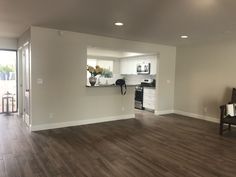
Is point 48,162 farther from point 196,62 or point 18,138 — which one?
point 196,62

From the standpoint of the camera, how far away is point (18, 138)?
405 cm

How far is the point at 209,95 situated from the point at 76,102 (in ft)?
12.9

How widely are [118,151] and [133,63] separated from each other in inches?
217

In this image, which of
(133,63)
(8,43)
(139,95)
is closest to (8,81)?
(8,43)

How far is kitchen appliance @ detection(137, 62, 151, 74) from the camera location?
7496mm

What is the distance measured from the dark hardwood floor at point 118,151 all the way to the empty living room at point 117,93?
0.06 feet

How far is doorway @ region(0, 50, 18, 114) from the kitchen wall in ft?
18.4

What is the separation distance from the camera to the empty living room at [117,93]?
295 cm

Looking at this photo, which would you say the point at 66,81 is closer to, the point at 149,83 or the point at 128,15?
the point at 128,15

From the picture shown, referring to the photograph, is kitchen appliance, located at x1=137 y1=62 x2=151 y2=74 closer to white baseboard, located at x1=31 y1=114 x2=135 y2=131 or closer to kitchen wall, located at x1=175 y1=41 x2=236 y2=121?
kitchen wall, located at x1=175 y1=41 x2=236 y2=121

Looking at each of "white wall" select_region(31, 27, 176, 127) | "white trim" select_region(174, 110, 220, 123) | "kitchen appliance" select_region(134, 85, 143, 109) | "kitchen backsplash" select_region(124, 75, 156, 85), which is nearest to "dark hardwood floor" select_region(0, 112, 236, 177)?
"white wall" select_region(31, 27, 176, 127)

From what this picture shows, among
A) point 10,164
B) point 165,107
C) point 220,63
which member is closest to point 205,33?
point 220,63

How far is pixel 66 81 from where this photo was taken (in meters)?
4.88

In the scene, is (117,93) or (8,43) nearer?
(117,93)
